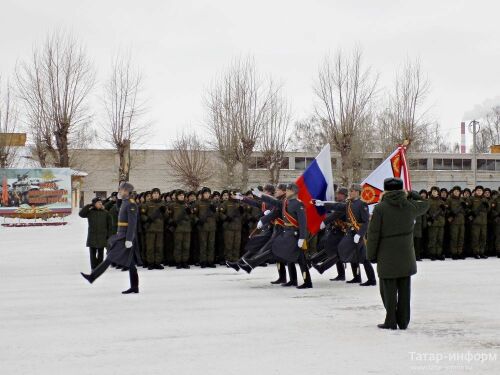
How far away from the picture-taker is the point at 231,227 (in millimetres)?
15633

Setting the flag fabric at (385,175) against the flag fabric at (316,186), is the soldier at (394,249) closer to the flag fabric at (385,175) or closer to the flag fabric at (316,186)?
the flag fabric at (385,175)

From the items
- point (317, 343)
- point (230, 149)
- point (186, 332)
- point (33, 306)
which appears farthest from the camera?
point (230, 149)

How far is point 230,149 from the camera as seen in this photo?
140 ft

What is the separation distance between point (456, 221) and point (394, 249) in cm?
985

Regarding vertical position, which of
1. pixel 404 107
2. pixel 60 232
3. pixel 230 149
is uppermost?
pixel 404 107

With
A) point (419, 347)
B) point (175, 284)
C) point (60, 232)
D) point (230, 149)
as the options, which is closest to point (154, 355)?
point (419, 347)

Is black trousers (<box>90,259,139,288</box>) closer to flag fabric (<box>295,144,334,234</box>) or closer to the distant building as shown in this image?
flag fabric (<box>295,144,334,234</box>)

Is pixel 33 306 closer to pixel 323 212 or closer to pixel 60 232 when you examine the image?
pixel 323 212

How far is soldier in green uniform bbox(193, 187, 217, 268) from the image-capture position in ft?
50.5

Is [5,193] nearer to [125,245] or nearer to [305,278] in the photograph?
[125,245]

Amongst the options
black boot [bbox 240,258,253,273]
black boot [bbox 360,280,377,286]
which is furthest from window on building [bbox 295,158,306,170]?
black boot [bbox 360,280,377,286]

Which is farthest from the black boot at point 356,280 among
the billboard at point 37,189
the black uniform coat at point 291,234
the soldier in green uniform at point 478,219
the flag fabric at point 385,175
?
the billboard at point 37,189

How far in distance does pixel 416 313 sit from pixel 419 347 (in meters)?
2.13

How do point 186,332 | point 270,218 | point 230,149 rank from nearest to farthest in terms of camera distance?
point 186,332 < point 270,218 < point 230,149
